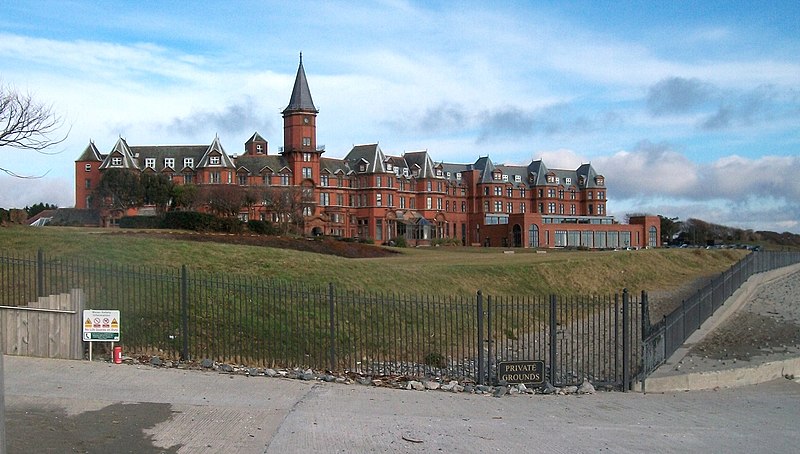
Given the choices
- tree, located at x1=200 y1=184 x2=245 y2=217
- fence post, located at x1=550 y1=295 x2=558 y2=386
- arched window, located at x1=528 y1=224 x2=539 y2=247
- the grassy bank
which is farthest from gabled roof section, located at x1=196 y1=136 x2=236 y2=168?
fence post, located at x1=550 y1=295 x2=558 y2=386

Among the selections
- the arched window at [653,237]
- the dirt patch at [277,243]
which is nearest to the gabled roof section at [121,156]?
the dirt patch at [277,243]

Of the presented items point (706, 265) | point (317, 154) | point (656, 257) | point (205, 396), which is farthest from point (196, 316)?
point (317, 154)

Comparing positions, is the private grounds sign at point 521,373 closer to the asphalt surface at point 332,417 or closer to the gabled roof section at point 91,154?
the asphalt surface at point 332,417

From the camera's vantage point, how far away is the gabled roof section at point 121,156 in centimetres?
8256

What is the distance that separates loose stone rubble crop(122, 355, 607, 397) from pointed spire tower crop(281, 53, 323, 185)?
77.7 m

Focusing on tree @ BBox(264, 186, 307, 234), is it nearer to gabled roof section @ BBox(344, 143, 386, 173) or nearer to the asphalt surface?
gabled roof section @ BBox(344, 143, 386, 173)

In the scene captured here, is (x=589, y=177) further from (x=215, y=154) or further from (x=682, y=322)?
(x=682, y=322)

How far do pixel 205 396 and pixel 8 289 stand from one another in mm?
7892

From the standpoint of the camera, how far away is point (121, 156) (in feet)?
274

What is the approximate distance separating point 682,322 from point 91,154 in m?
79.5

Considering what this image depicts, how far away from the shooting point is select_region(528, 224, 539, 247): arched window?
96062 millimetres

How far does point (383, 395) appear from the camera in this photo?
12.7 metres

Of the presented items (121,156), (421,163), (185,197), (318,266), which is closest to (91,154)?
(121,156)

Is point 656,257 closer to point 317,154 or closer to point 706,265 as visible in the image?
point 706,265
